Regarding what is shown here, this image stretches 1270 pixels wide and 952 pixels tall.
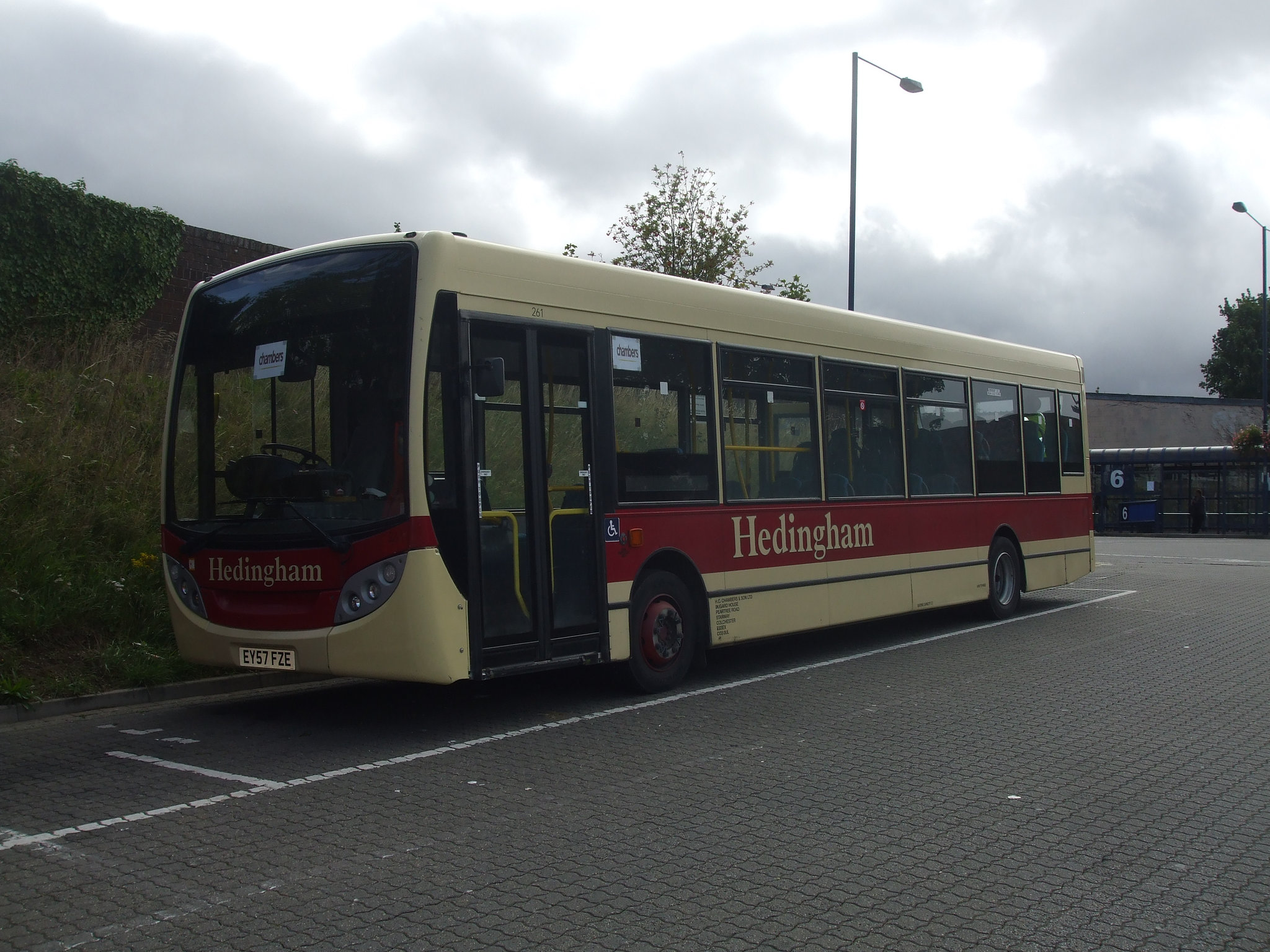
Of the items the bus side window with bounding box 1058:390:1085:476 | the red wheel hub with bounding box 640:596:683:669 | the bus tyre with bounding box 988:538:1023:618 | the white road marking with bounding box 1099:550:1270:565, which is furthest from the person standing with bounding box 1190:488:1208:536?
the red wheel hub with bounding box 640:596:683:669

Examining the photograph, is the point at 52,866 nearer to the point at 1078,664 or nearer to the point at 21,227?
the point at 1078,664

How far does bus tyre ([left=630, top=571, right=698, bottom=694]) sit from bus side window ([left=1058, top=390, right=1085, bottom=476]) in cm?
797

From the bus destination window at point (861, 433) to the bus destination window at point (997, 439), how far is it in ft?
6.12

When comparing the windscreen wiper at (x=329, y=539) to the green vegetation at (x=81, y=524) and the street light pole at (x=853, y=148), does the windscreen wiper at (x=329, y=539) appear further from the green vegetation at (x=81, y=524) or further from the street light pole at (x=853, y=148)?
the street light pole at (x=853, y=148)

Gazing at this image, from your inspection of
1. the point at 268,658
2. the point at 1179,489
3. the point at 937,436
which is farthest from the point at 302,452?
the point at 1179,489

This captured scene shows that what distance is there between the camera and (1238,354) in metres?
77.6

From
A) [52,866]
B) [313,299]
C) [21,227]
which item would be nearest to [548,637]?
[313,299]

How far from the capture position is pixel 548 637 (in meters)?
7.96

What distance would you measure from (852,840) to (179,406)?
19.0ft

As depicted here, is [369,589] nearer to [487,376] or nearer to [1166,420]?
[487,376]

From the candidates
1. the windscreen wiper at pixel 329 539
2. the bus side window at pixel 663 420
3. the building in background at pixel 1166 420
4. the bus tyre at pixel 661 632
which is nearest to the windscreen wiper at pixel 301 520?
the windscreen wiper at pixel 329 539

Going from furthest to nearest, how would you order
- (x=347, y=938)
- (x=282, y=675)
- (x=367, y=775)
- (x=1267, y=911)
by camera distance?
(x=282, y=675)
(x=367, y=775)
(x=1267, y=911)
(x=347, y=938)

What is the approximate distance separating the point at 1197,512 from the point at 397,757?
126 ft

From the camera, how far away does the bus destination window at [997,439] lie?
13484 mm
